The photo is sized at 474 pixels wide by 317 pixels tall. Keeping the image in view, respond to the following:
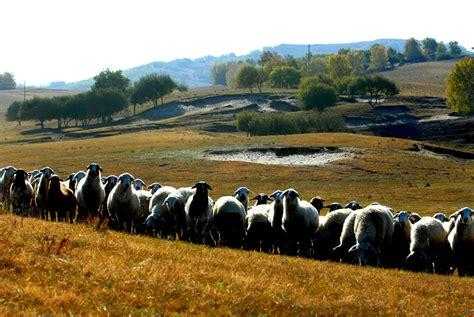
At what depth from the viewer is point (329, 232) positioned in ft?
93.9

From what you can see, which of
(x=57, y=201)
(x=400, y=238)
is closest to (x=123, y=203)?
(x=57, y=201)

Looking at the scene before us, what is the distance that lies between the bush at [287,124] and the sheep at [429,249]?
106 meters

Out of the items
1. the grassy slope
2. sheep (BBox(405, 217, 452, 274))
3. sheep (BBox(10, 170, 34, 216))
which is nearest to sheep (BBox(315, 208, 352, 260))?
sheep (BBox(405, 217, 452, 274))

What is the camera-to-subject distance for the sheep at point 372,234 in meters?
25.0

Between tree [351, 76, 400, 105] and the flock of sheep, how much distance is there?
148 metres

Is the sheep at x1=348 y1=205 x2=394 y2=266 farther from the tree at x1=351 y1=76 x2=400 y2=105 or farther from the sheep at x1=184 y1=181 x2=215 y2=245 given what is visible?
the tree at x1=351 y1=76 x2=400 y2=105

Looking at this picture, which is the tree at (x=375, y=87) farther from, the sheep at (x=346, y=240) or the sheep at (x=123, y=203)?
the sheep at (x=123, y=203)

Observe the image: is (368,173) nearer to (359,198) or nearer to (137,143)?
(359,198)

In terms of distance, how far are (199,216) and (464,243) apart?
36.1 feet

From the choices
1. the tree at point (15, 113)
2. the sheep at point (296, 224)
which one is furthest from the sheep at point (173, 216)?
the tree at point (15, 113)

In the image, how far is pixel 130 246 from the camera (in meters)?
17.8

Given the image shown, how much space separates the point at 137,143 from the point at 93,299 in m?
97.5

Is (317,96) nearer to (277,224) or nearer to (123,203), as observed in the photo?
(277,224)

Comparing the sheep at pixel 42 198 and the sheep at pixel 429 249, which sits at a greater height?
the sheep at pixel 42 198
